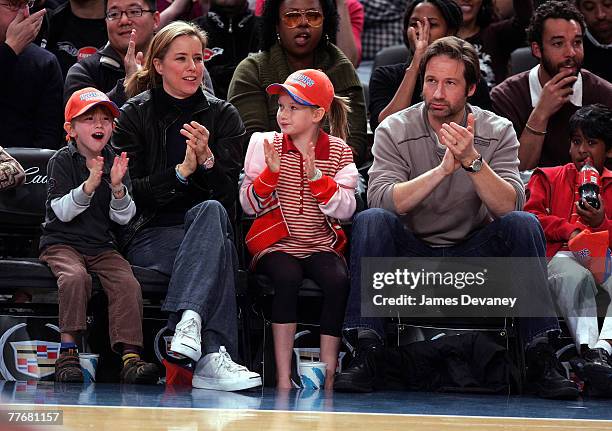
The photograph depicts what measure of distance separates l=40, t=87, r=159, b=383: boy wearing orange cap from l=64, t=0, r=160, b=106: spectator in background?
883 mm

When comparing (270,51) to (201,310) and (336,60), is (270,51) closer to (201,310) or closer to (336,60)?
(336,60)

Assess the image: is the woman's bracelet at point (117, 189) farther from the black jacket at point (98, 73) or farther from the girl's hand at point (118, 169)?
the black jacket at point (98, 73)

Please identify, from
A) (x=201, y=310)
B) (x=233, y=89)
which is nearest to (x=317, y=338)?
(x=201, y=310)

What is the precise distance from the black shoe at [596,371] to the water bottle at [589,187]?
0.72m

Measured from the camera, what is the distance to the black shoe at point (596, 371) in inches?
171

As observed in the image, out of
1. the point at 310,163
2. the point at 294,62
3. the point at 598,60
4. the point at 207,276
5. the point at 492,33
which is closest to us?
the point at 207,276

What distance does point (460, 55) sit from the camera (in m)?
4.86

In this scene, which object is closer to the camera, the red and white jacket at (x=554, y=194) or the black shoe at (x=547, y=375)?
the black shoe at (x=547, y=375)

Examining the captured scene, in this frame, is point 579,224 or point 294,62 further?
point 294,62

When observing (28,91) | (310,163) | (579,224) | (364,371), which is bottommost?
(364,371)

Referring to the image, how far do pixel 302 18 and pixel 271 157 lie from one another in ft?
4.65

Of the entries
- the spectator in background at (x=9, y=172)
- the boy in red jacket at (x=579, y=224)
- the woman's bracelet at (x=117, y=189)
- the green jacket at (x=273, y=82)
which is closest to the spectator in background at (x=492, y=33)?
the green jacket at (x=273, y=82)

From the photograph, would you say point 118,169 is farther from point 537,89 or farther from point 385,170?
point 537,89

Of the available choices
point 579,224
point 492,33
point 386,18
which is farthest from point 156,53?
point 386,18
